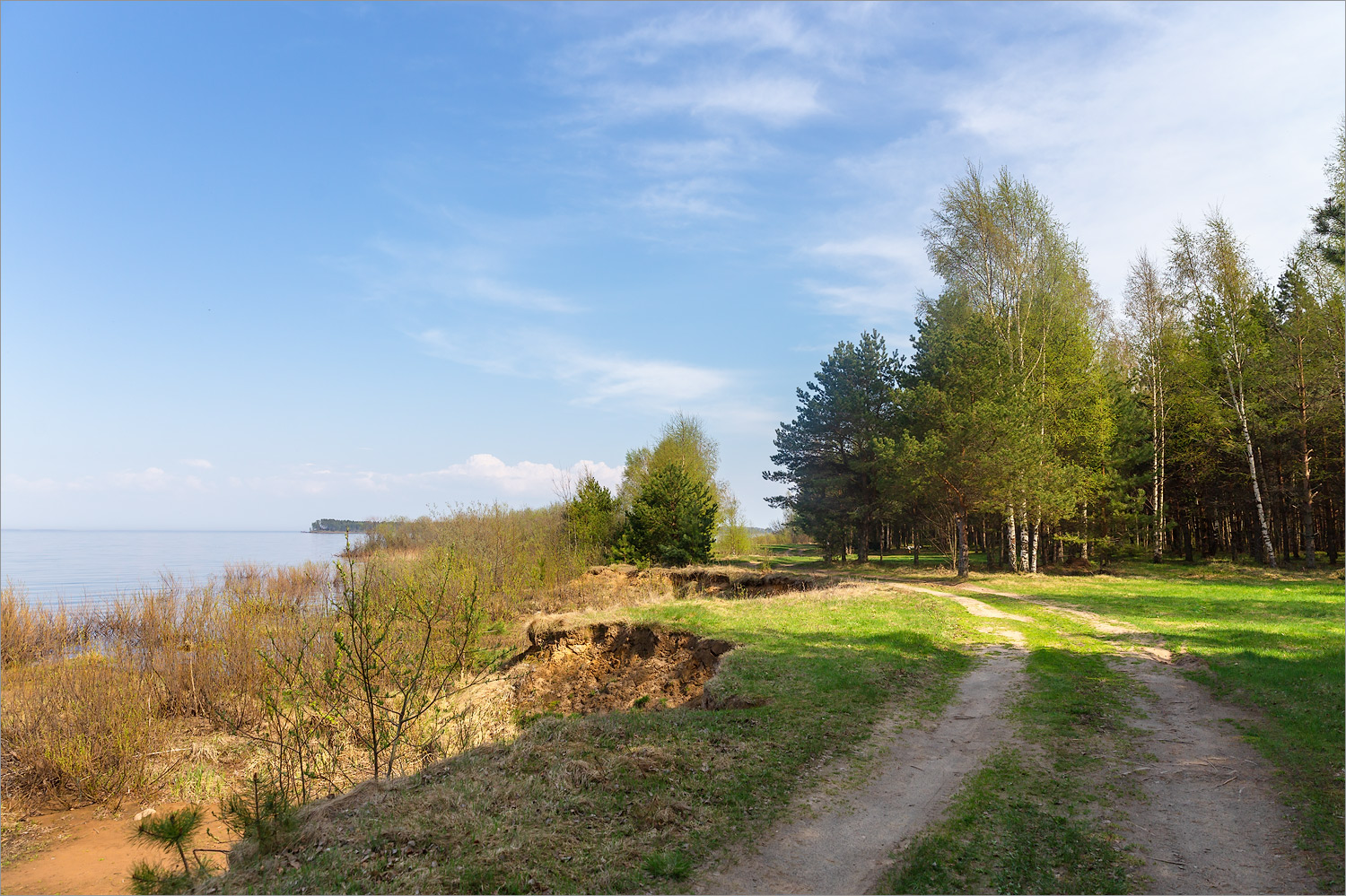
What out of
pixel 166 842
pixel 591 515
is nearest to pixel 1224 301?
pixel 591 515

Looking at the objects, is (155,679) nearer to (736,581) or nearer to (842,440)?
(736,581)

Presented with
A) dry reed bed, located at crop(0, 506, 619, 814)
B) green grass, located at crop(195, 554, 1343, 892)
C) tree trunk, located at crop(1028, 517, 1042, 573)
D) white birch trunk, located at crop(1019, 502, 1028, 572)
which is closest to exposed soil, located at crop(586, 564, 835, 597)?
→ dry reed bed, located at crop(0, 506, 619, 814)

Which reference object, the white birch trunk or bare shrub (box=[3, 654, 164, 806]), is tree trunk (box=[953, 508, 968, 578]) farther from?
bare shrub (box=[3, 654, 164, 806])

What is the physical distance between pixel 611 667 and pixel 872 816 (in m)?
10.4

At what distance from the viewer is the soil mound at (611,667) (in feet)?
42.8

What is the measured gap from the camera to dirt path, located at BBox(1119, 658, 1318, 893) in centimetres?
487

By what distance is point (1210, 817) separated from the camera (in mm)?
→ 5816

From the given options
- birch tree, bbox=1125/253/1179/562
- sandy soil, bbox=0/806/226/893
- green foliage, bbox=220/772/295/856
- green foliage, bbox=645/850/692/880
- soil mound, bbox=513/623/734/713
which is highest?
birch tree, bbox=1125/253/1179/562

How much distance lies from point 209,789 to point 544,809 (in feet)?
23.4

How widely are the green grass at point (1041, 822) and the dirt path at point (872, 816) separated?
20cm

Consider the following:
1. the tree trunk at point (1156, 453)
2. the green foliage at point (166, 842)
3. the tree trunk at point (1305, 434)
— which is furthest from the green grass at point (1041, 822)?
the tree trunk at point (1156, 453)

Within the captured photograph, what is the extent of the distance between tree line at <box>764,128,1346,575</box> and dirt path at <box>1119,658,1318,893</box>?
17856 mm

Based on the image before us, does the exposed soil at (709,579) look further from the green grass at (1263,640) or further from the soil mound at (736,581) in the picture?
the green grass at (1263,640)

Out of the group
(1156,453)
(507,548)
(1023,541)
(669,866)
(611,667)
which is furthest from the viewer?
(1156,453)
